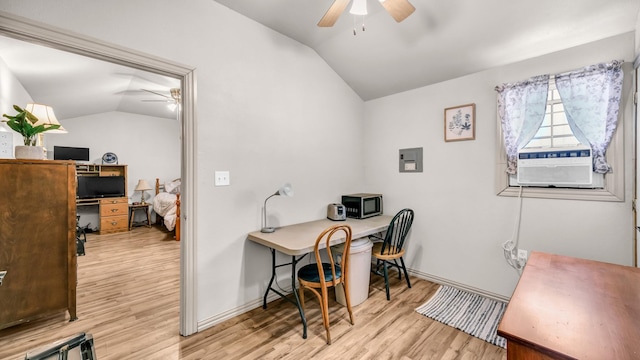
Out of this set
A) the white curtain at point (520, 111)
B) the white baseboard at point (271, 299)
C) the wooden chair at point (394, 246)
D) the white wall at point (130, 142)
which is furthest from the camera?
the white wall at point (130, 142)

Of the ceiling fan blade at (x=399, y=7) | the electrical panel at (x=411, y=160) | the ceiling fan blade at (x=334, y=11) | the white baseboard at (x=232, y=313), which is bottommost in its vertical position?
the white baseboard at (x=232, y=313)

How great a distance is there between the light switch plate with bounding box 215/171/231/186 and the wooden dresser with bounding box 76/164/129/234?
489cm

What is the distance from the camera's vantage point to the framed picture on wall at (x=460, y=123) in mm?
2678

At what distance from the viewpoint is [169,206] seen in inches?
216

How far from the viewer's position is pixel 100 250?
4305mm

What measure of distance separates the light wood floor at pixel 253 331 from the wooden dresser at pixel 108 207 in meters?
3.04

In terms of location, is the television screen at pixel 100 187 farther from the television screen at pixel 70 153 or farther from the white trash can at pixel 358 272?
the white trash can at pixel 358 272

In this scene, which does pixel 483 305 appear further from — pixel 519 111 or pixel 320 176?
pixel 320 176

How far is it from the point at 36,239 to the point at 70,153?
174 inches

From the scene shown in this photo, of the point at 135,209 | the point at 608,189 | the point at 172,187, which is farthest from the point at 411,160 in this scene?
the point at 135,209

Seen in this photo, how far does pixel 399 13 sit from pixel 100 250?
536cm

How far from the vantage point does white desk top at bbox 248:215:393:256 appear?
6.45ft

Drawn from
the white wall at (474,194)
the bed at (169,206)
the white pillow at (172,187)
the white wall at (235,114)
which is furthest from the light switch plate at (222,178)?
the white pillow at (172,187)

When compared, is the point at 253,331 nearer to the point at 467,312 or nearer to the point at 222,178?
the point at 222,178
